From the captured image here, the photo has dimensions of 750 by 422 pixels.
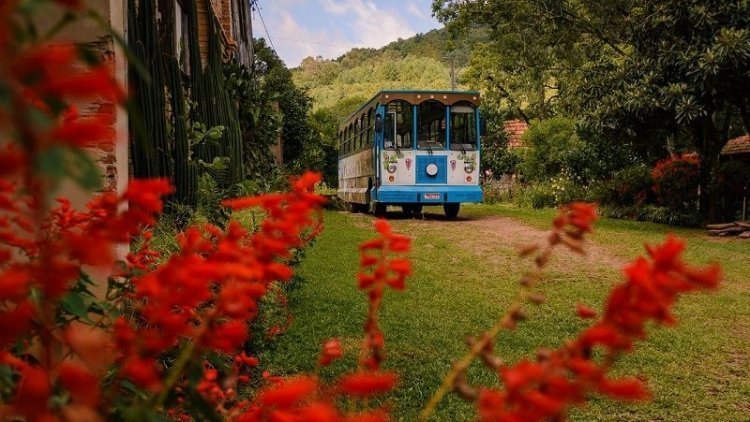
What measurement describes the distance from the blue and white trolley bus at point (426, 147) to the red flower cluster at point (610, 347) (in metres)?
13.5

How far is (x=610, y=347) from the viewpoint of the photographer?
0.60 meters

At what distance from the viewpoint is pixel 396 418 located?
3.16m

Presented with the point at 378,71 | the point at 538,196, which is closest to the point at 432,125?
the point at 538,196

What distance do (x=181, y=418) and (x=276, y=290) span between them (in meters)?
2.72

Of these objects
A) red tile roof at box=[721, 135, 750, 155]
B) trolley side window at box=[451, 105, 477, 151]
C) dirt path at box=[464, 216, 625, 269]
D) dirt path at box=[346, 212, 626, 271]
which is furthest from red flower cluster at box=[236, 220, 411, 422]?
red tile roof at box=[721, 135, 750, 155]

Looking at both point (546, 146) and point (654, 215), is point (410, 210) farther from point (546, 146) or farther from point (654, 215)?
point (546, 146)

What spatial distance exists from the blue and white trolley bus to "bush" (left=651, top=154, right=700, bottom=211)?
14.4 feet

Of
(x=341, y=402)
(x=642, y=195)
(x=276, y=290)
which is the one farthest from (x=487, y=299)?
(x=642, y=195)

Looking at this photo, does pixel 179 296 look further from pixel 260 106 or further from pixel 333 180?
pixel 333 180

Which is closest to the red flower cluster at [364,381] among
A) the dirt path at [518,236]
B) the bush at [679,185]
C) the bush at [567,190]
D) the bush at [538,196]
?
the dirt path at [518,236]

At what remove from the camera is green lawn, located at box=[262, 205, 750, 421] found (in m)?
3.61

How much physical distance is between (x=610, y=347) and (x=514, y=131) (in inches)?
1205

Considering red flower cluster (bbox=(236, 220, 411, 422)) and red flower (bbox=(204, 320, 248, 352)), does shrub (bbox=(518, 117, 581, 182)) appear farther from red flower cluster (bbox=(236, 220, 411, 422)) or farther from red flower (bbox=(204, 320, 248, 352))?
red flower (bbox=(204, 320, 248, 352))

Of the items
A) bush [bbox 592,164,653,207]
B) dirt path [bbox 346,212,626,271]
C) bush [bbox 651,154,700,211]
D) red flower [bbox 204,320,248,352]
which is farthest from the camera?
bush [bbox 592,164,653,207]
